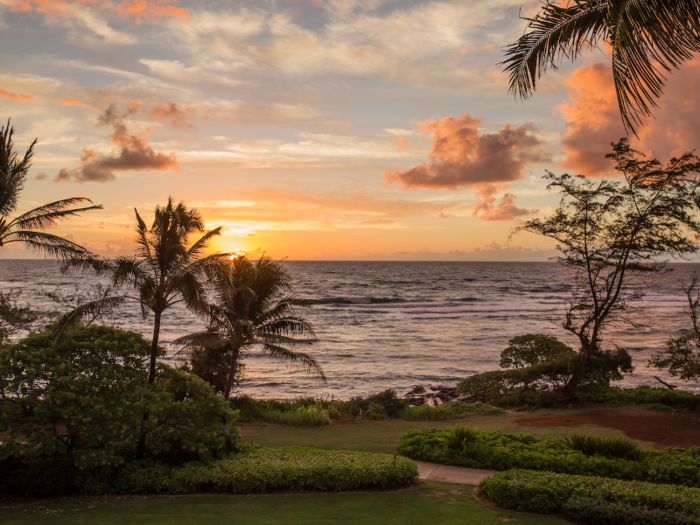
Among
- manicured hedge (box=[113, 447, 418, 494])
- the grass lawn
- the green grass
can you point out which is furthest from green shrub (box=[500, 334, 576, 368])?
manicured hedge (box=[113, 447, 418, 494])

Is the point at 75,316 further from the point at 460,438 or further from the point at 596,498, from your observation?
the point at 596,498

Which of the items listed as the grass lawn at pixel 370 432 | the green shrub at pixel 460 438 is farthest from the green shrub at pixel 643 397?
the green shrub at pixel 460 438

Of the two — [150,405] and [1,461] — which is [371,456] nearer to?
[150,405]

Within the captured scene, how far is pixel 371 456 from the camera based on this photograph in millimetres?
12312

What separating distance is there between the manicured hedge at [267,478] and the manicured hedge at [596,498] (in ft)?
7.16

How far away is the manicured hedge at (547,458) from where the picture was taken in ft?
36.2

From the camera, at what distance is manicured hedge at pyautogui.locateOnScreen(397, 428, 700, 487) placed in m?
11.0

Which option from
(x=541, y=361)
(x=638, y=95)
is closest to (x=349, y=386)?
(x=541, y=361)

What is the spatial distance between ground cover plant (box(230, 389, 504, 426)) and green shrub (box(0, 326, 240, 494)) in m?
7.14

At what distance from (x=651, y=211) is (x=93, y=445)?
21633 mm

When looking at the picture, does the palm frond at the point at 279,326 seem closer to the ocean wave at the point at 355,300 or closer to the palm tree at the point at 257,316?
the palm tree at the point at 257,316

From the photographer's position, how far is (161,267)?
13383 mm

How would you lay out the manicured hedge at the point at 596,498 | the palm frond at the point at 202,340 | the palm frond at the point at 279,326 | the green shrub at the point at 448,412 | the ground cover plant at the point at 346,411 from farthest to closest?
the palm frond at the point at 279,326, the green shrub at the point at 448,412, the ground cover plant at the point at 346,411, the palm frond at the point at 202,340, the manicured hedge at the point at 596,498

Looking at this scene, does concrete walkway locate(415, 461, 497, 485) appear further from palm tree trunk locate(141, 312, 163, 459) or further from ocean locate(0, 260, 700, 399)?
ocean locate(0, 260, 700, 399)
